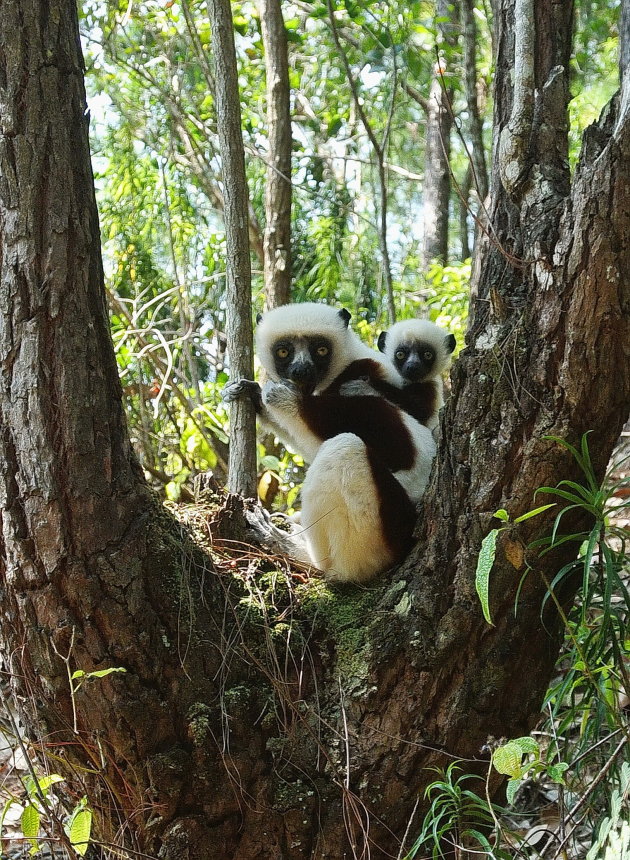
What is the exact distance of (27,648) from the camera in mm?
2908

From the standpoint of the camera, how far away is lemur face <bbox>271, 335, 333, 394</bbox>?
4.77 metres

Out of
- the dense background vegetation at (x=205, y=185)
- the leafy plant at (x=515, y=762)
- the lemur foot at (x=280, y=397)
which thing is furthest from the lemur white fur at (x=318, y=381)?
the leafy plant at (x=515, y=762)

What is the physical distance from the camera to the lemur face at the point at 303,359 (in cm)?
477

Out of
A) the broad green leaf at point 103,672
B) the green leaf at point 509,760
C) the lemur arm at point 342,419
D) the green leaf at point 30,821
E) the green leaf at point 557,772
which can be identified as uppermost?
the lemur arm at point 342,419

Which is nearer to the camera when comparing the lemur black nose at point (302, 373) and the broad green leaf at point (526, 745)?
the broad green leaf at point (526, 745)

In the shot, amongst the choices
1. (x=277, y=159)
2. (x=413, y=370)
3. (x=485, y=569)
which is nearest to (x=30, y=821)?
(x=485, y=569)

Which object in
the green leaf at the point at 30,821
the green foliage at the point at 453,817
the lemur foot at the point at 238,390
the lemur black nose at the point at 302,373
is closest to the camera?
the green leaf at the point at 30,821

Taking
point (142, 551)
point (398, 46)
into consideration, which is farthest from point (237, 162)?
point (398, 46)

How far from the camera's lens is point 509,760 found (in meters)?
2.42

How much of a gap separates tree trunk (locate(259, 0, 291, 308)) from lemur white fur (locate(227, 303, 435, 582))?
135 centimetres

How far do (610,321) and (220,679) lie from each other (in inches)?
75.5

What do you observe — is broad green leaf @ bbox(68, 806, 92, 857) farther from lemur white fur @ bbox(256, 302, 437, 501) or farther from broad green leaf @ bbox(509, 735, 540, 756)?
lemur white fur @ bbox(256, 302, 437, 501)

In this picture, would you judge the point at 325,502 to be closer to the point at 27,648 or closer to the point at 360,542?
the point at 360,542

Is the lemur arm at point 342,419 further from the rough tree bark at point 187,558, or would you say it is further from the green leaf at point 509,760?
the green leaf at point 509,760
